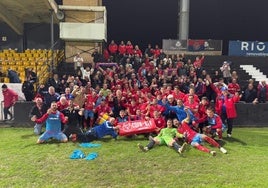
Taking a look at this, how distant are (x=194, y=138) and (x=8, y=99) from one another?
8.63 meters

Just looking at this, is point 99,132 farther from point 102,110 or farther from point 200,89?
point 200,89

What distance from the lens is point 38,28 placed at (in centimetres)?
2712

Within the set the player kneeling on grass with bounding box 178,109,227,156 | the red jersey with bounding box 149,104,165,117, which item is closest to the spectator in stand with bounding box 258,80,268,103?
the red jersey with bounding box 149,104,165,117

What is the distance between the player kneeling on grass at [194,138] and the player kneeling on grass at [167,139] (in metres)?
0.23

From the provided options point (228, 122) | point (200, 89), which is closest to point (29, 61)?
point (200, 89)

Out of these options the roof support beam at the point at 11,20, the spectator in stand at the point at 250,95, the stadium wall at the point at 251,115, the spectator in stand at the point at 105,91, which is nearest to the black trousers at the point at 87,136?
the spectator in stand at the point at 105,91

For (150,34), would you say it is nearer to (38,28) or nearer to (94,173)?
(38,28)

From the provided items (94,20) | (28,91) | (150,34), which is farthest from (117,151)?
(150,34)

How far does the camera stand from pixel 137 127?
12641 mm

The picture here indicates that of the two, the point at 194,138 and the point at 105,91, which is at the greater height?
the point at 105,91

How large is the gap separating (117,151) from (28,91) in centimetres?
647

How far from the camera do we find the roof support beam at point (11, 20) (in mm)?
22672

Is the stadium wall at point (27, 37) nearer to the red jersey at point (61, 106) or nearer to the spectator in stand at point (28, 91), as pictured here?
the spectator in stand at point (28, 91)

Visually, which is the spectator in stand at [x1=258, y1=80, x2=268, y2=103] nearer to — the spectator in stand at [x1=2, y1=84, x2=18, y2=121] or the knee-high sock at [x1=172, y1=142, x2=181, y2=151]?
the knee-high sock at [x1=172, y1=142, x2=181, y2=151]
